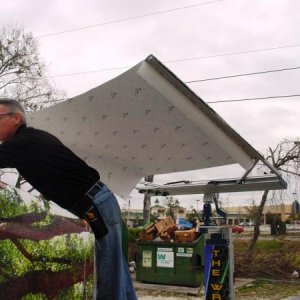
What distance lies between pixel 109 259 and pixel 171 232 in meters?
10.1

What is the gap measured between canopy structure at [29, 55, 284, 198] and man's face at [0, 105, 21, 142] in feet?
3.70

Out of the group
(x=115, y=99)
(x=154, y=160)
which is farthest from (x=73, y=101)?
(x=154, y=160)

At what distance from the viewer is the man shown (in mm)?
2295

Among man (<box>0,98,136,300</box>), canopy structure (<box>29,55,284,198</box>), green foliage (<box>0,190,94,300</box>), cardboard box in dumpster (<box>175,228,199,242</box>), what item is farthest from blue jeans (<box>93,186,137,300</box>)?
cardboard box in dumpster (<box>175,228,199,242</box>)

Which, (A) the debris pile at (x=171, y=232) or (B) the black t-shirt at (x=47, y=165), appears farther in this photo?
(A) the debris pile at (x=171, y=232)

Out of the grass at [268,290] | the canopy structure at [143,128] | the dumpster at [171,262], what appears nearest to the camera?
the canopy structure at [143,128]

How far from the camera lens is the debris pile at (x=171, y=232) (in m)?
11.7

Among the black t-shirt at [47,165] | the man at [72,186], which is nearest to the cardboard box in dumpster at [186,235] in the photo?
the man at [72,186]

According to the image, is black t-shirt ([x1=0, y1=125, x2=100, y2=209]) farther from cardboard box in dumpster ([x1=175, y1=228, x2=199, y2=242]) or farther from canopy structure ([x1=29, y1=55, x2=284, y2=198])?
cardboard box in dumpster ([x1=175, y1=228, x2=199, y2=242])

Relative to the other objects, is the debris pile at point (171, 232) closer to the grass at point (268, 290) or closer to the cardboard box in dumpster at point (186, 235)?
the cardboard box in dumpster at point (186, 235)

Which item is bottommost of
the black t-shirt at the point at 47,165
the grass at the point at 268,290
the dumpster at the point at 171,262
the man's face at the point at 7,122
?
the grass at the point at 268,290

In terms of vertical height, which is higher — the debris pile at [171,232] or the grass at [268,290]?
the debris pile at [171,232]

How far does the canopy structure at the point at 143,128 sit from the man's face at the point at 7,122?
113 centimetres

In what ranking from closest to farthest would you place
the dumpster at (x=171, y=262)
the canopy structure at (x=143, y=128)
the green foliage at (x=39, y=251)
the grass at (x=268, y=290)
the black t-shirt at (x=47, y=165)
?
the green foliage at (x=39, y=251), the black t-shirt at (x=47, y=165), the canopy structure at (x=143, y=128), the grass at (x=268, y=290), the dumpster at (x=171, y=262)
